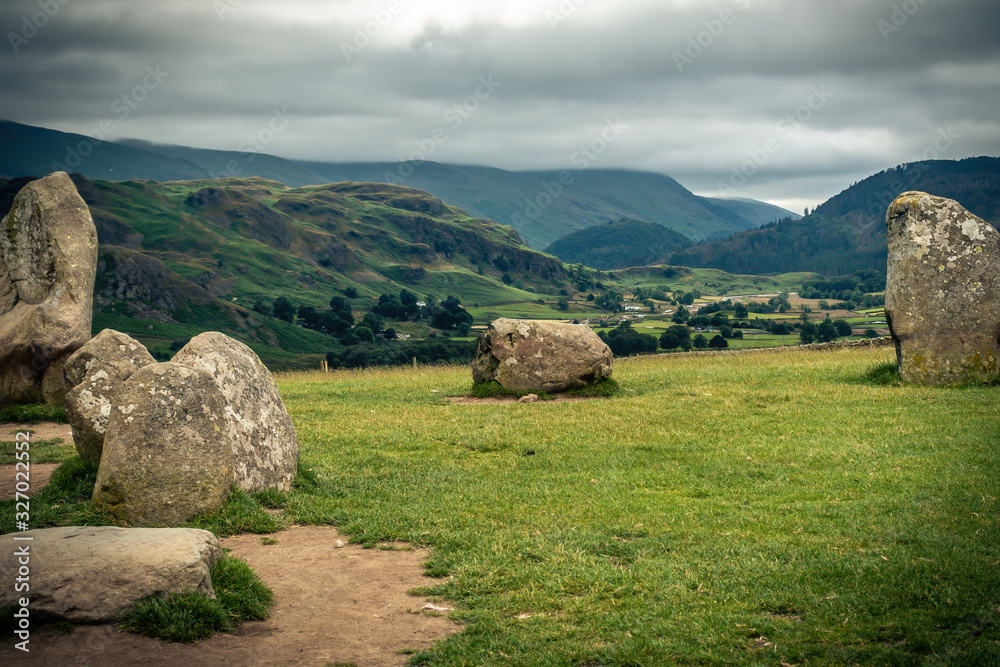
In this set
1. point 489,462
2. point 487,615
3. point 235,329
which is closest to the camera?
point 487,615

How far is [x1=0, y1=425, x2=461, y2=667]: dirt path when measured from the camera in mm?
7309

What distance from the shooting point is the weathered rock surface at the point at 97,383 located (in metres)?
13.6

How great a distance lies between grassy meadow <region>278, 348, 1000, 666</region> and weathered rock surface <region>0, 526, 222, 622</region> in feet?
9.33

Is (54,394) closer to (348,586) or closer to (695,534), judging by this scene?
(348,586)

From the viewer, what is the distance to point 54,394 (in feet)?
73.5

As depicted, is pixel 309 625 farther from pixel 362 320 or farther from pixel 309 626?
pixel 362 320

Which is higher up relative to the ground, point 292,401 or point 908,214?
point 908,214

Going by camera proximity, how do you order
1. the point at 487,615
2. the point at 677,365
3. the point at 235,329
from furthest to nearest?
1. the point at 235,329
2. the point at 677,365
3. the point at 487,615

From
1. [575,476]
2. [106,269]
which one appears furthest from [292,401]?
[106,269]

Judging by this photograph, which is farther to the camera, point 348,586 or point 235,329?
point 235,329

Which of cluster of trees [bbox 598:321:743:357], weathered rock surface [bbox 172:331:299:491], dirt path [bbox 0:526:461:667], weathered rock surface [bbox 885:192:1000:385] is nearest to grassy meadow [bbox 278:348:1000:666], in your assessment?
dirt path [bbox 0:526:461:667]

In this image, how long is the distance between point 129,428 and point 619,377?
20915 millimetres

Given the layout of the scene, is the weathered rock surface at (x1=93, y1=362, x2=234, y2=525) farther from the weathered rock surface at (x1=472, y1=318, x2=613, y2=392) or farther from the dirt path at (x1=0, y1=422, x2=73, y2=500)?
the weathered rock surface at (x1=472, y1=318, x2=613, y2=392)

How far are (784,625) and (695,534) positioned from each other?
3.05 m
